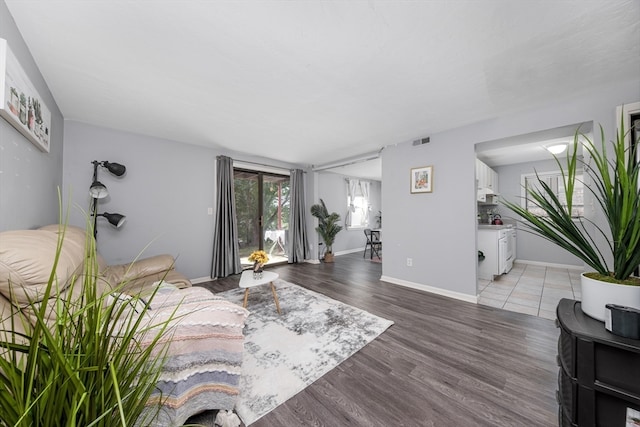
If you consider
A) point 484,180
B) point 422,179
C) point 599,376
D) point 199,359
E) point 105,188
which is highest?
point 484,180

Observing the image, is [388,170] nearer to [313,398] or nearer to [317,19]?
[317,19]

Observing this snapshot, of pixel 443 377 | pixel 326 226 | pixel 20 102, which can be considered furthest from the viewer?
pixel 326 226

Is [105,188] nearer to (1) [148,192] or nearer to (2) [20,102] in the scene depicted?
(1) [148,192]

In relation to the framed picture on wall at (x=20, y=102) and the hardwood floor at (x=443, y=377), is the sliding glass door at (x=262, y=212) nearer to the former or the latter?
the framed picture on wall at (x=20, y=102)

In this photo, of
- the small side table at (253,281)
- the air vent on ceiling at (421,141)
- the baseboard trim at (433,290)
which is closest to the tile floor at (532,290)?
the baseboard trim at (433,290)

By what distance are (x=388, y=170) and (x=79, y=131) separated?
430cm

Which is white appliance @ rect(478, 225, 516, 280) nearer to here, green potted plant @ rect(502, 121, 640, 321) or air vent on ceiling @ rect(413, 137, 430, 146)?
air vent on ceiling @ rect(413, 137, 430, 146)

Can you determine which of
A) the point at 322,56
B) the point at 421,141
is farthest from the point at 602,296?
the point at 421,141

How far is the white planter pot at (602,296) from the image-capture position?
94 centimetres

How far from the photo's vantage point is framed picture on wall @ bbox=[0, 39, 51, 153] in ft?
4.04

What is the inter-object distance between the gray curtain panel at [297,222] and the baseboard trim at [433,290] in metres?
2.10

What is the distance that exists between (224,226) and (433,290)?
139 inches

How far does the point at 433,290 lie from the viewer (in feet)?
10.7

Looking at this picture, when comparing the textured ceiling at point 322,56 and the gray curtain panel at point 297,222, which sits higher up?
the textured ceiling at point 322,56
